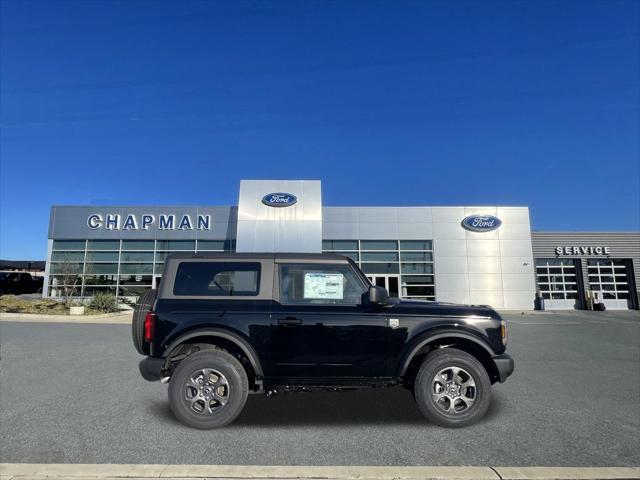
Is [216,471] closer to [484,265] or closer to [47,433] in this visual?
[47,433]

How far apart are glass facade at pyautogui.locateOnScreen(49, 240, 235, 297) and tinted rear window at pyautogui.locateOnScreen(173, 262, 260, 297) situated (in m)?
21.2

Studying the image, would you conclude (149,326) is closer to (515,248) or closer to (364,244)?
(364,244)

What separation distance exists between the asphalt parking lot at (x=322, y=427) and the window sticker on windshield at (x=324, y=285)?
54.5 inches

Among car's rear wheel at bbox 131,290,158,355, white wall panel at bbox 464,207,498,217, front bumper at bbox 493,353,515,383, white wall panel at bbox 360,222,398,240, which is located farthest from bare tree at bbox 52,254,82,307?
white wall panel at bbox 464,207,498,217

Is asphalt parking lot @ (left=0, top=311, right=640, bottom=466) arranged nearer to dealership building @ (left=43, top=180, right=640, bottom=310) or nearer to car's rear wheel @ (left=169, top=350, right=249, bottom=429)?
car's rear wheel @ (left=169, top=350, right=249, bottom=429)

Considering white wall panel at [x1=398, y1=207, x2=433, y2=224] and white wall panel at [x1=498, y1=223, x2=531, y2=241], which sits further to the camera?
white wall panel at [x1=398, y1=207, x2=433, y2=224]

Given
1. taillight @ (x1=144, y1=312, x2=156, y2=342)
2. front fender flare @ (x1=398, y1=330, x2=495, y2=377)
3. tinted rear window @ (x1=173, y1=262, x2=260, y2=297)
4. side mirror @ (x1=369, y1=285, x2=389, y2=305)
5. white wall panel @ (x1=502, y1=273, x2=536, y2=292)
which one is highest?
white wall panel @ (x1=502, y1=273, x2=536, y2=292)

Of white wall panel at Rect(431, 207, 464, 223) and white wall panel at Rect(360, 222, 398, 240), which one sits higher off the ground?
white wall panel at Rect(431, 207, 464, 223)

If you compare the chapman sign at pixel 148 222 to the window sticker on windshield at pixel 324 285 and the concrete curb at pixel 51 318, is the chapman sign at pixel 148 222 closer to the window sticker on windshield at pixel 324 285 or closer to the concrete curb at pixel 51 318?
the concrete curb at pixel 51 318

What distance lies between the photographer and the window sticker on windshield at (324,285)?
4.53 meters

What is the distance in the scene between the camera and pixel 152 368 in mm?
4152

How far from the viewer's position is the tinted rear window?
452cm

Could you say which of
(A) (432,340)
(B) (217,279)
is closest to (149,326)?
(B) (217,279)

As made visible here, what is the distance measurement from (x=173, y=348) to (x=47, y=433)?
143 centimetres
